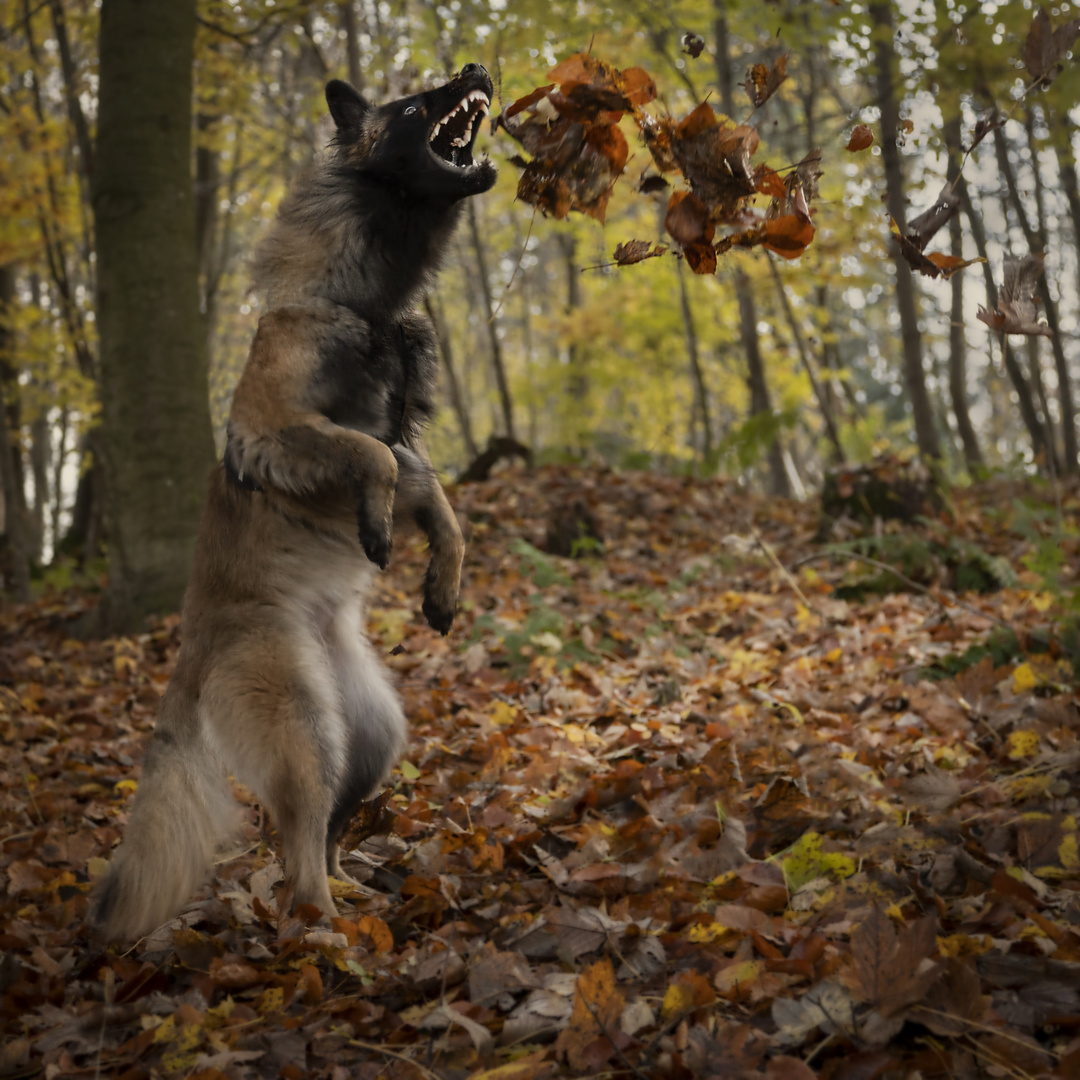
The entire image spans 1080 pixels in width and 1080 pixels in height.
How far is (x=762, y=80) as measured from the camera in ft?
8.54

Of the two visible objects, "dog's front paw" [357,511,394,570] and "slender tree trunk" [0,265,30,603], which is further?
"slender tree trunk" [0,265,30,603]

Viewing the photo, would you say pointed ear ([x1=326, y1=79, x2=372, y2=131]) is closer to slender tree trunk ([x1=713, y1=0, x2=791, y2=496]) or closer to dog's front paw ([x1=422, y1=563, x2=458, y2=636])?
dog's front paw ([x1=422, y1=563, x2=458, y2=636])

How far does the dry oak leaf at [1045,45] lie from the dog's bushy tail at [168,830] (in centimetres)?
332

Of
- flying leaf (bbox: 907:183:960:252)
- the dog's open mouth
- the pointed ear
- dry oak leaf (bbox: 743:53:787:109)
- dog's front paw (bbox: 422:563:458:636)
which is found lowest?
dog's front paw (bbox: 422:563:458:636)

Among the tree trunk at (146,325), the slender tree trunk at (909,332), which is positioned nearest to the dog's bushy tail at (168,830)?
the tree trunk at (146,325)

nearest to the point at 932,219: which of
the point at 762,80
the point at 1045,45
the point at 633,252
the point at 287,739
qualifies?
the point at 1045,45

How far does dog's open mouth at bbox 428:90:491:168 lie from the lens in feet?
11.5

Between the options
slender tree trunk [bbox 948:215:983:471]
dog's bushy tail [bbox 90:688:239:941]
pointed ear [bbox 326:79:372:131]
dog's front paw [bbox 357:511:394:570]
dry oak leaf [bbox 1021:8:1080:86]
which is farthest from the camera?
slender tree trunk [bbox 948:215:983:471]

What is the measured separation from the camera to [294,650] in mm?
3172

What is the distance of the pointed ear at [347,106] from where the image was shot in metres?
3.76

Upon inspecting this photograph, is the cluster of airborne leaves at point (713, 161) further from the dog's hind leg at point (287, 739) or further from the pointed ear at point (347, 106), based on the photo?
the dog's hind leg at point (287, 739)

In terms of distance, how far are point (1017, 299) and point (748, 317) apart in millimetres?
11061

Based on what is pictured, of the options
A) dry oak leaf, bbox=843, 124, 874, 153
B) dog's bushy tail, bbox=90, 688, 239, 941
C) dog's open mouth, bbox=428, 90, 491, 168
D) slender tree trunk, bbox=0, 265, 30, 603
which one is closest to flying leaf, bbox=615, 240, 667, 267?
dry oak leaf, bbox=843, 124, 874, 153

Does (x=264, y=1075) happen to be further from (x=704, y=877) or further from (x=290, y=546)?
(x=290, y=546)
